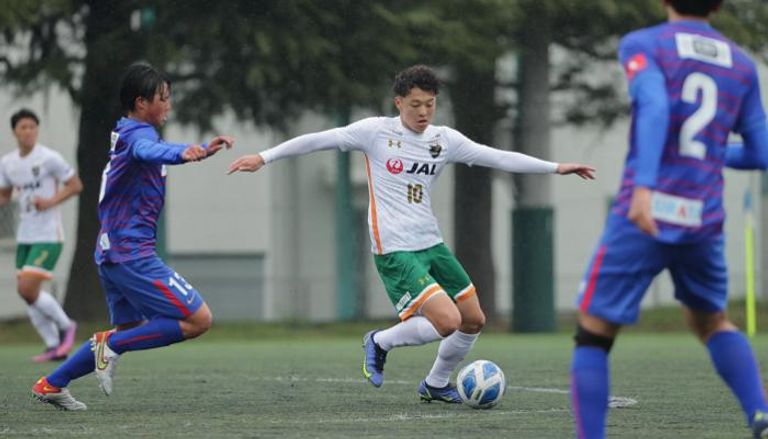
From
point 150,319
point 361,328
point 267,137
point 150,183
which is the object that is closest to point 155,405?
point 150,319

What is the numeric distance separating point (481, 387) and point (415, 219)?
1.08 m

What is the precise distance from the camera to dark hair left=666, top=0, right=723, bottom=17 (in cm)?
577

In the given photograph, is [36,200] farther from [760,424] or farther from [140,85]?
[760,424]

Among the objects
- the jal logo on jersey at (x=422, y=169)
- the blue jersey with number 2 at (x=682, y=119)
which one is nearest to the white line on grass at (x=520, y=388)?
the jal logo on jersey at (x=422, y=169)

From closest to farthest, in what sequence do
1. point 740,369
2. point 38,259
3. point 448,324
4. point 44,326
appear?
point 740,369 → point 448,324 → point 38,259 → point 44,326

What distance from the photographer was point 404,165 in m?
8.79

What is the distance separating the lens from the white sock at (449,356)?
858 centimetres

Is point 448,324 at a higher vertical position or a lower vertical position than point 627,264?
lower

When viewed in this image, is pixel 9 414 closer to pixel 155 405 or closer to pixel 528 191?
pixel 155 405

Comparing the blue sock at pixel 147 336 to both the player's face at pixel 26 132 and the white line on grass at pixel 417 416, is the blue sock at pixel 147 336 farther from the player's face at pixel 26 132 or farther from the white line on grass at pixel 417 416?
the player's face at pixel 26 132

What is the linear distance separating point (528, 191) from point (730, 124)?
1448 centimetres

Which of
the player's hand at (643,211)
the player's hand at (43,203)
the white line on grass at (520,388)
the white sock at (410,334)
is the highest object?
the player's hand at (43,203)

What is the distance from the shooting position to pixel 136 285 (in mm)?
8203

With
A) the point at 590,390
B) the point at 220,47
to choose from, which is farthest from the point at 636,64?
the point at 220,47
